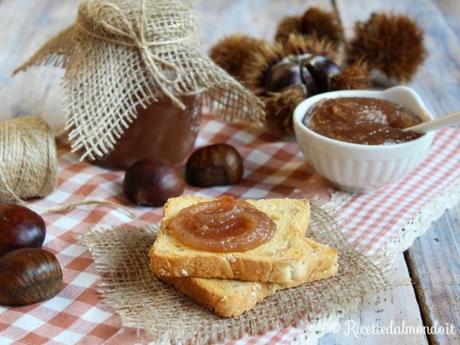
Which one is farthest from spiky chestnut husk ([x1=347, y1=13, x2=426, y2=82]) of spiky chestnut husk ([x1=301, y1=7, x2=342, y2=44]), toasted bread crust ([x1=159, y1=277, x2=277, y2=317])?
toasted bread crust ([x1=159, y1=277, x2=277, y2=317])

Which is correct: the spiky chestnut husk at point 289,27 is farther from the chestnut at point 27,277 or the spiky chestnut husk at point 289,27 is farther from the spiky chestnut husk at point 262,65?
the chestnut at point 27,277

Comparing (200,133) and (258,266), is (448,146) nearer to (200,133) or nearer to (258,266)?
(200,133)

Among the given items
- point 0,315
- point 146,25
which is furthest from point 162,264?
point 146,25

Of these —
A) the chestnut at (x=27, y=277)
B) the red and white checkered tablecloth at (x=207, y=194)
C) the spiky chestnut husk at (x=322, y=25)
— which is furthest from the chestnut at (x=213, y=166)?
the spiky chestnut husk at (x=322, y=25)

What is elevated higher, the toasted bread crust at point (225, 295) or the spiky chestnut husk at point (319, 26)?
the spiky chestnut husk at point (319, 26)

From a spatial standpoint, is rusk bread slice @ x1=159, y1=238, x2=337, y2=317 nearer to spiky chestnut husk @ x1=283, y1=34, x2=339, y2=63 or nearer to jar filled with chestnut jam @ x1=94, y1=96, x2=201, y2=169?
jar filled with chestnut jam @ x1=94, y1=96, x2=201, y2=169

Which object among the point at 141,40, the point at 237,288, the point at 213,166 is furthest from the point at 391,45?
the point at 237,288

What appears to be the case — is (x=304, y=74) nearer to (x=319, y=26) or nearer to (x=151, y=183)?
(x=319, y=26)
